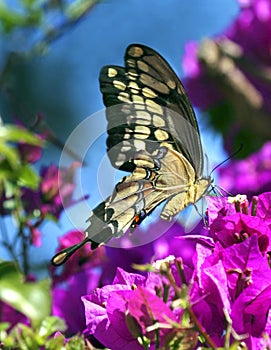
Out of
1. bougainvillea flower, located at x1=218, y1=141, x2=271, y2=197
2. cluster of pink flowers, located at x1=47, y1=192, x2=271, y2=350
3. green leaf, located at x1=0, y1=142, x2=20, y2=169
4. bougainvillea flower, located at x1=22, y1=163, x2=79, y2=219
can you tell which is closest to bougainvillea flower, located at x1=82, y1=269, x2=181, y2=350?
cluster of pink flowers, located at x1=47, y1=192, x2=271, y2=350

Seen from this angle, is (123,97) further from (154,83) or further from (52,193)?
(52,193)

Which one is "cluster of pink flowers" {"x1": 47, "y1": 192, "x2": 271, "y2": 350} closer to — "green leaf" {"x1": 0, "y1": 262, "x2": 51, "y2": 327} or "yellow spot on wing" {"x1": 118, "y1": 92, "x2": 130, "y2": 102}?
"green leaf" {"x1": 0, "y1": 262, "x2": 51, "y2": 327}

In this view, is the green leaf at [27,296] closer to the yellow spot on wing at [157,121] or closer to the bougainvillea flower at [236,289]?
the bougainvillea flower at [236,289]

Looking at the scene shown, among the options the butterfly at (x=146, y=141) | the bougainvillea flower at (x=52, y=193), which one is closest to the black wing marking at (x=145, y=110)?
the butterfly at (x=146, y=141)

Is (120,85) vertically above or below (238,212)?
above

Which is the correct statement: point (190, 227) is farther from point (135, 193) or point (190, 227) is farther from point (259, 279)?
point (259, 279)

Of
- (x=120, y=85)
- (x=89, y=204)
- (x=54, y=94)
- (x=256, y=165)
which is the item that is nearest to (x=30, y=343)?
(x=120, y=85)

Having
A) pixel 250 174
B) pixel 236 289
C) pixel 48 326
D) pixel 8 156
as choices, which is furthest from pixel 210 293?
pixel 250 174
